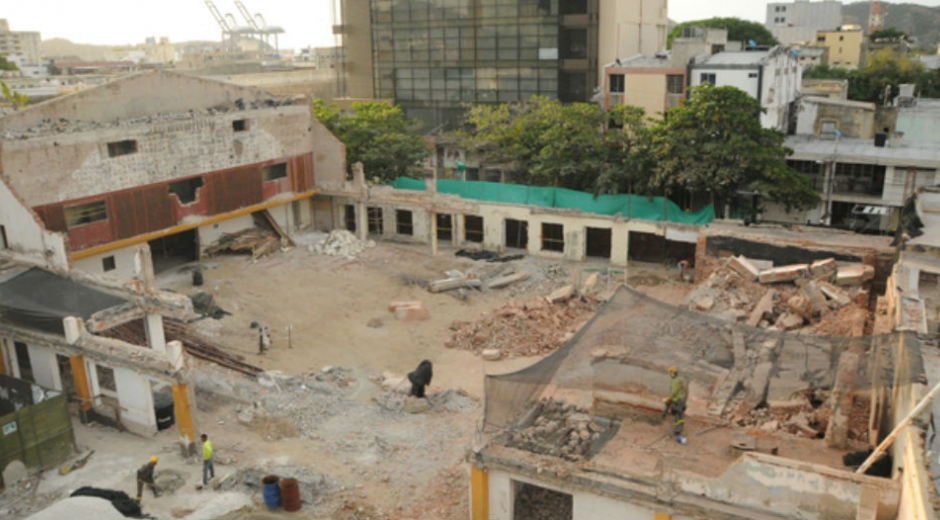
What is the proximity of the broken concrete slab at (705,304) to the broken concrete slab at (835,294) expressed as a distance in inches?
138

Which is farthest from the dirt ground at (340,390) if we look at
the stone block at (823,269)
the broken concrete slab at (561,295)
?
the stone block at (823,269)

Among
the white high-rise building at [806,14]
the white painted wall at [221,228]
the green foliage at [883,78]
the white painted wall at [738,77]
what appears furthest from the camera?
the white high-rise building at [806,14]

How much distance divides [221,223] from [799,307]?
25725 millimetres

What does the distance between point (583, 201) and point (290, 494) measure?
71.6 feet

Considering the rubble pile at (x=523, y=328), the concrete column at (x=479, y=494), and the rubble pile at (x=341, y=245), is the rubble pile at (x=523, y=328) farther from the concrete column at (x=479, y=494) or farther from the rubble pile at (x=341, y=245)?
the concrete column at (x=479, y=494)

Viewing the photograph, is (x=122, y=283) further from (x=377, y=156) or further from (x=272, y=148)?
(x=377, y=156)

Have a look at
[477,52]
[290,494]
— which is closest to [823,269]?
[290,494]

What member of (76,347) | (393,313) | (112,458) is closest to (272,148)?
(393,313)

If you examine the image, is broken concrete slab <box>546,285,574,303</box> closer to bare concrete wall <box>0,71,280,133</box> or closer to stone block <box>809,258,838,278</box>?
stone block <box>809,258,838,278</box>

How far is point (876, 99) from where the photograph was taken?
6594 cm

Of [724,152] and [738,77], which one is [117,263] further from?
[738,77]

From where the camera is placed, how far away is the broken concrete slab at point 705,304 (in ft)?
87.4

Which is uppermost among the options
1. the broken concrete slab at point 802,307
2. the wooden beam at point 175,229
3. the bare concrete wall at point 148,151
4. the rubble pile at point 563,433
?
the bare concrete wall at point 148,151

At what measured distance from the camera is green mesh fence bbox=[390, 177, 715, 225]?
111ft
